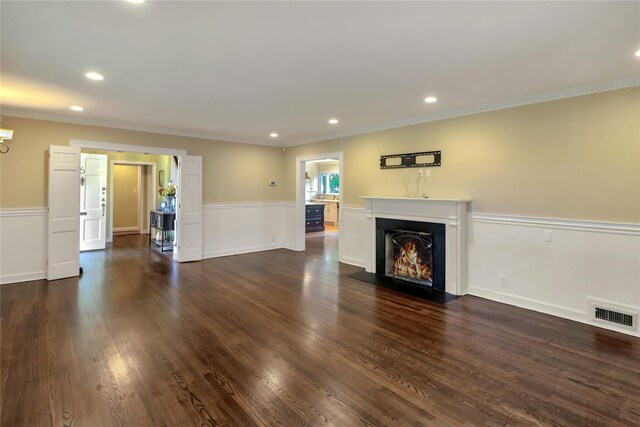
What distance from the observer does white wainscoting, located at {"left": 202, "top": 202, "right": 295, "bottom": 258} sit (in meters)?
6.82

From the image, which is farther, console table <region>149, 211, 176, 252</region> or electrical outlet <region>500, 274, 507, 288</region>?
console table <region>149, 211, 176, 252</region>

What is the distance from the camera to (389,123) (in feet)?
17.7

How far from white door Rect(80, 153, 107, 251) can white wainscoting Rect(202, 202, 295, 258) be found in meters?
2.81

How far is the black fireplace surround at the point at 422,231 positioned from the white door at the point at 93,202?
6353mm

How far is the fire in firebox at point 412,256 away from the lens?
4816 mm

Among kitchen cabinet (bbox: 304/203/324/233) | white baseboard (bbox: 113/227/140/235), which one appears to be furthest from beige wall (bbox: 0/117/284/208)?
white baseboard (bbox: 113/227/140/235)

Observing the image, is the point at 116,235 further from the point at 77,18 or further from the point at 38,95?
the point at 77,18

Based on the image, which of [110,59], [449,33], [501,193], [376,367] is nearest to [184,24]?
[110,59]

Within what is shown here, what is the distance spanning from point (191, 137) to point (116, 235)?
16.3ft

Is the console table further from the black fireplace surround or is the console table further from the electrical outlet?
the electrical outlet

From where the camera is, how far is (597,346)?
118 inches

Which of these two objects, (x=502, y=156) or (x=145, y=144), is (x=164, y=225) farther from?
(x=502, y=156)

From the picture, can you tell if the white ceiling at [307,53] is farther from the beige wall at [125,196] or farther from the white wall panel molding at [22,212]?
the beige wall at [125,196]

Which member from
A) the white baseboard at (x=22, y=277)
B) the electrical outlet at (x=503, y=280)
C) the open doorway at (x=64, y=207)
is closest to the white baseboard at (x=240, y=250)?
the open doorway at (x=64, y=207)
